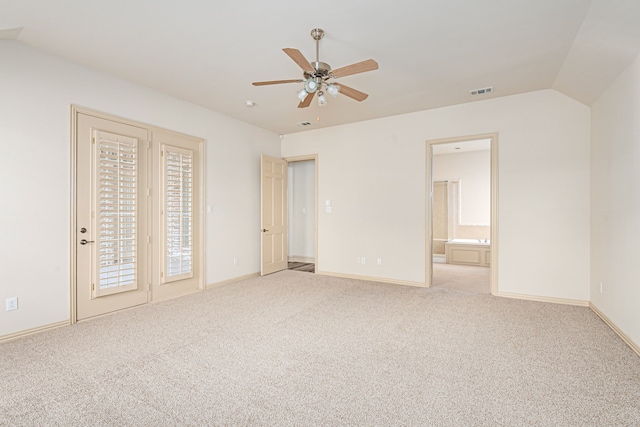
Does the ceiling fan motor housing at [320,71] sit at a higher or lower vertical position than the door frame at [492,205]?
higher

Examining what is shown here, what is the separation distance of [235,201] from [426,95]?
3.59 metres

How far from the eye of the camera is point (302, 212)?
8109 mm

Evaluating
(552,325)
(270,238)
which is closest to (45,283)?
(270,238)

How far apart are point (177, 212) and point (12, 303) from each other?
2029 mm

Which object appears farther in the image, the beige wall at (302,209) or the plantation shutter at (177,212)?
the beige wall at (302,209)

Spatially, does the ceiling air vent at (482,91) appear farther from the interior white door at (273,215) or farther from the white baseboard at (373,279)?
the interior white door at (273,215)

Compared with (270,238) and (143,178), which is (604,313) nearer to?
(270,238)

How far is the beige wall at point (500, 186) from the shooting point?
4.27 metres

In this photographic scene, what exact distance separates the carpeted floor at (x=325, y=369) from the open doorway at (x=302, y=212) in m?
3.96

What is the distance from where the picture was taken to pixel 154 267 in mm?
4402

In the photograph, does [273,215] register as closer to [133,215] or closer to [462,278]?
[133,215]

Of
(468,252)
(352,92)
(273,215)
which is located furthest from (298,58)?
(468,252)

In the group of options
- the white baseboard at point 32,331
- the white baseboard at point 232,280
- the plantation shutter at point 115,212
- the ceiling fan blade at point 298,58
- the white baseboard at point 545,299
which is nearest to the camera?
the ceiling fan blade at point 298,58

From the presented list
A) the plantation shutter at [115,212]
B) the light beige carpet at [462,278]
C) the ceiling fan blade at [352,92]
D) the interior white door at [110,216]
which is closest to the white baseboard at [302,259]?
the light beige carpet at [462,278]
